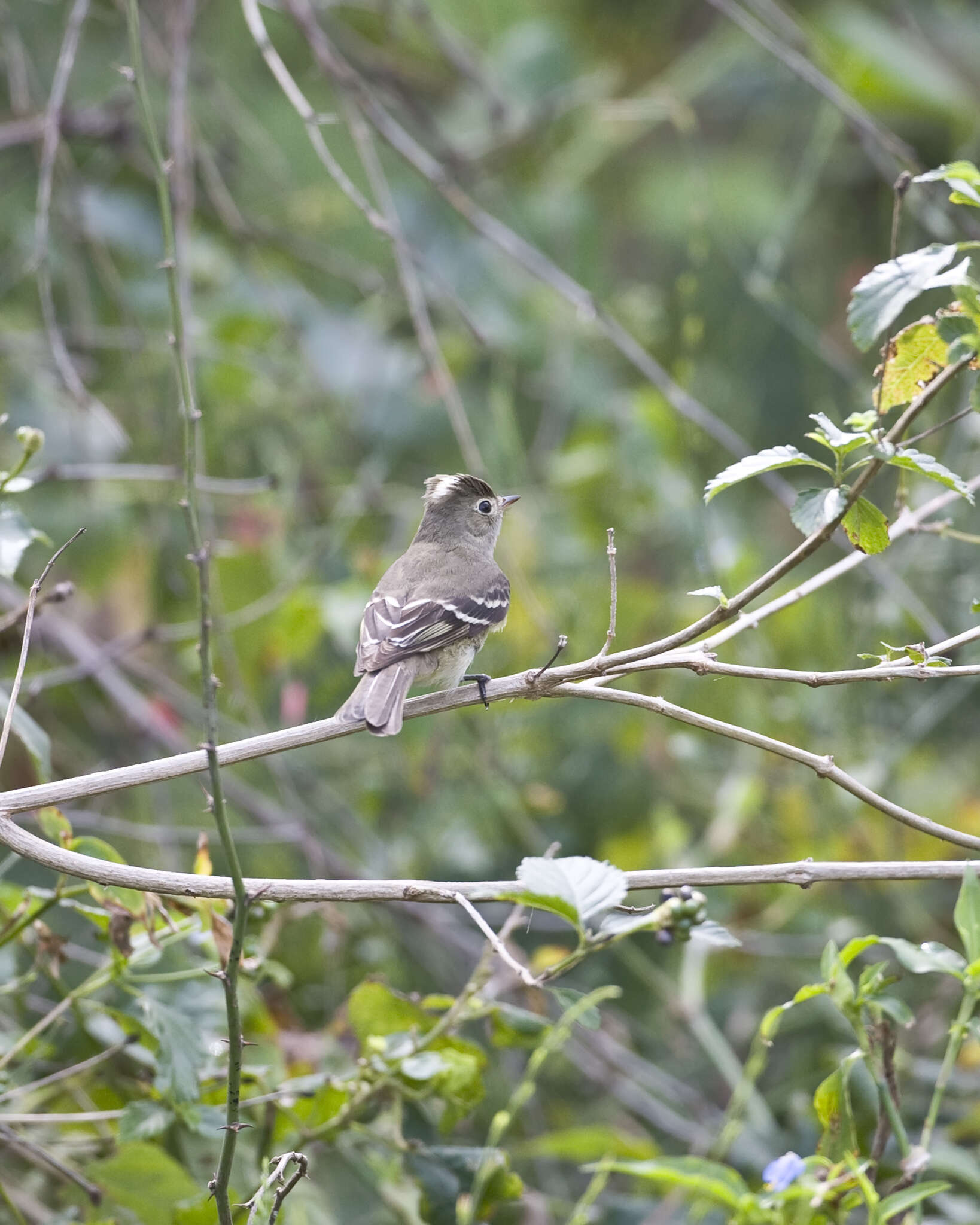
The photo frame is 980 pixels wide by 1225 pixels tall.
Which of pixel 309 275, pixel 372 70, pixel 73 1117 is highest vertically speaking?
pixel 372 70

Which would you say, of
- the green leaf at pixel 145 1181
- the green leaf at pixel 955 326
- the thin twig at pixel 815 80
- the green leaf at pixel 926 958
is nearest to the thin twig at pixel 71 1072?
the green leaf at pixel 145 1181

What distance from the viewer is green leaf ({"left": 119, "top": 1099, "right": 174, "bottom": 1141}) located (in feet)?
7.01

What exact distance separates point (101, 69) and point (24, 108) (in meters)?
2.85

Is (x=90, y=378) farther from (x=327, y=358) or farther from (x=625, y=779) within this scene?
(x=625, y=779)

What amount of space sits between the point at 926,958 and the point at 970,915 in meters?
0.11

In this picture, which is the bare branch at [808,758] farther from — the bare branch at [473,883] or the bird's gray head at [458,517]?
the bird's gray head at [458,517]

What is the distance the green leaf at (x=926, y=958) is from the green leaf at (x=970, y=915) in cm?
3

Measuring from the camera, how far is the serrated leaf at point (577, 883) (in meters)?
1.62

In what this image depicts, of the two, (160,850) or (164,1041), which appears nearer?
(164,1041)

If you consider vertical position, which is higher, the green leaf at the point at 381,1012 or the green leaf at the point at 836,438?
the green leaf at the point at 836,438

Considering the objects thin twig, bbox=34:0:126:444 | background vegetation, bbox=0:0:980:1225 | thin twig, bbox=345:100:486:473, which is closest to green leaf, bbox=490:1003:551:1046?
background vegetation, bbox=0:0:980:1225

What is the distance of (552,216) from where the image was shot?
591 centimetres

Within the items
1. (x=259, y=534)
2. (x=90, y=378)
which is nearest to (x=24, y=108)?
(x=90, y=378)

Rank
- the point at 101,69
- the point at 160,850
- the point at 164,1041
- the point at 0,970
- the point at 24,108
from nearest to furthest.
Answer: the point at 164,1041, the point at 0,970, the point at 24,108, the point at 160,850, the point at 101,69
